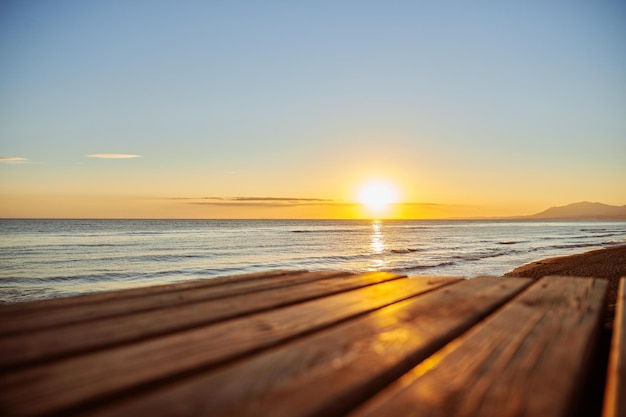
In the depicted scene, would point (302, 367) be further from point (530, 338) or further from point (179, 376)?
point (530, 338)

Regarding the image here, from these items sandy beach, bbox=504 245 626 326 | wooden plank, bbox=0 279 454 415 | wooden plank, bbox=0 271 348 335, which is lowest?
sandy beach, bbox=504 245 626 326

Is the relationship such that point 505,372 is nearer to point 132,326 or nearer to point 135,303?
point 132,326

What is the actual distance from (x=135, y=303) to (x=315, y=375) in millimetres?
1155

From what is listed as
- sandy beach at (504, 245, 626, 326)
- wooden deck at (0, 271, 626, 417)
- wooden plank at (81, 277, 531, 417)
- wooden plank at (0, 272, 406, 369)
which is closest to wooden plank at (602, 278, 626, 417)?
wooden deck at (0, 271, 626, 417)

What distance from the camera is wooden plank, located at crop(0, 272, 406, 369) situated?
3.50ft

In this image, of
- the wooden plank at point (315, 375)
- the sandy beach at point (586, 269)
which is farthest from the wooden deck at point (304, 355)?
the sandy beach at point (586, 269)

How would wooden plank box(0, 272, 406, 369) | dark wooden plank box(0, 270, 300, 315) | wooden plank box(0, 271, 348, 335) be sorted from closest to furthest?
1. wooden plank box(0, 272, 406, 369)
2. wooden plank box(0, 271, 348, 335)
3. dark wooden plank box(0, 270, 300, 315)

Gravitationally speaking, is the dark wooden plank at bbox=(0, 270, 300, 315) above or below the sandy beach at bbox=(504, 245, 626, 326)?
above

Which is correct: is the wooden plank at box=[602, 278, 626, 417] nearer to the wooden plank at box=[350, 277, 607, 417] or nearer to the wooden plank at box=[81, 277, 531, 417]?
the wooden plank at box=[350, 277, 607, 417]

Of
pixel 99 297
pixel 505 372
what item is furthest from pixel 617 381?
pixel 99 297

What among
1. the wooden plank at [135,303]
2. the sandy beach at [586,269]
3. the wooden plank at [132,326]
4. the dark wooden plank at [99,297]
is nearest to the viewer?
the wooden plank at [132,326]

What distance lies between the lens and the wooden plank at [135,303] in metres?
1.38

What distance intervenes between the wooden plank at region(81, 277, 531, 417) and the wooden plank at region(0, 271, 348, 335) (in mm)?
785

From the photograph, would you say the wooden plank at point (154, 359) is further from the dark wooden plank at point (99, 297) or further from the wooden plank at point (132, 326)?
the dark wooden plank at point (99, 297)
